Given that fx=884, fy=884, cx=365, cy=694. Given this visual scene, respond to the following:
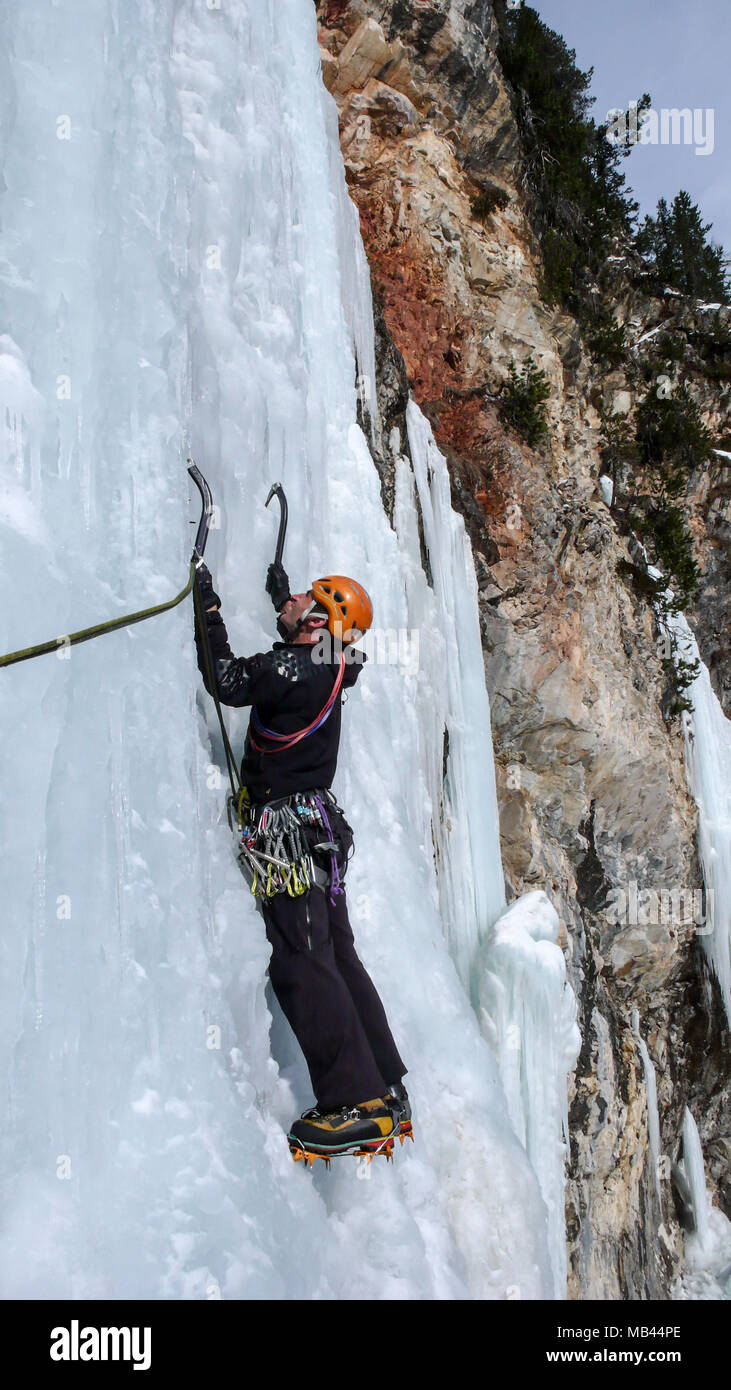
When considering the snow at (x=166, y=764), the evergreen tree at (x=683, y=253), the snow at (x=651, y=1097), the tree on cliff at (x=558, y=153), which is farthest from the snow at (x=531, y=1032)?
the evergreen tree at (x=683, y=253)

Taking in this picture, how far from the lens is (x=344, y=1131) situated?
95.5 inches

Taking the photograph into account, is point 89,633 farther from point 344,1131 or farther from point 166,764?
point 344,1131

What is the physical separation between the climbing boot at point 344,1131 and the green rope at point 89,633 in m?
1.45

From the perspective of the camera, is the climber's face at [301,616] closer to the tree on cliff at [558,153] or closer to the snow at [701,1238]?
the tree on cliff at [558,153]

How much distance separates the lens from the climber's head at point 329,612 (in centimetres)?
283

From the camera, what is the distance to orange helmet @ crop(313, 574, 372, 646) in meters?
2.83

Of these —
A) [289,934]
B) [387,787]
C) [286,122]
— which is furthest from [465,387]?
[289,934]

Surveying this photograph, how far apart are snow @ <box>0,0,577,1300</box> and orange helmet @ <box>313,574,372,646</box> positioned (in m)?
0.47

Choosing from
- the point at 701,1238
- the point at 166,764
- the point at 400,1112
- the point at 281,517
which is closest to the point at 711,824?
the point at 701,1238

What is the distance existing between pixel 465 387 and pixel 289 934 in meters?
7.53

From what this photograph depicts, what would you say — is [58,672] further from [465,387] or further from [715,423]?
[715,423]

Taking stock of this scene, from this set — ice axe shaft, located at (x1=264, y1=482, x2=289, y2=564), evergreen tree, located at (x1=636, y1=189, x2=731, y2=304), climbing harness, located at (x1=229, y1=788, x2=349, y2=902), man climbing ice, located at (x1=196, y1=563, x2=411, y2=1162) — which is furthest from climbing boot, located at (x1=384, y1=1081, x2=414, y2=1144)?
evergreen tree, located at (x1=636, y1=189, x2=731, y2=304)

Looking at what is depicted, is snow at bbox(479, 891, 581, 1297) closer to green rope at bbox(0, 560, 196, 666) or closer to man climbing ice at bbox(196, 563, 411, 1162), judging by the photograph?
man climbing ice at bbox(196, 563, 411, 1162)

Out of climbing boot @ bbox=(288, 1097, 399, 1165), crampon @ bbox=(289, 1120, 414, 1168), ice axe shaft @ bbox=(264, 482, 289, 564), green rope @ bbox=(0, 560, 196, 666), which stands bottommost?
crampon @ bbox=(289, 1120, 414, 1168)
